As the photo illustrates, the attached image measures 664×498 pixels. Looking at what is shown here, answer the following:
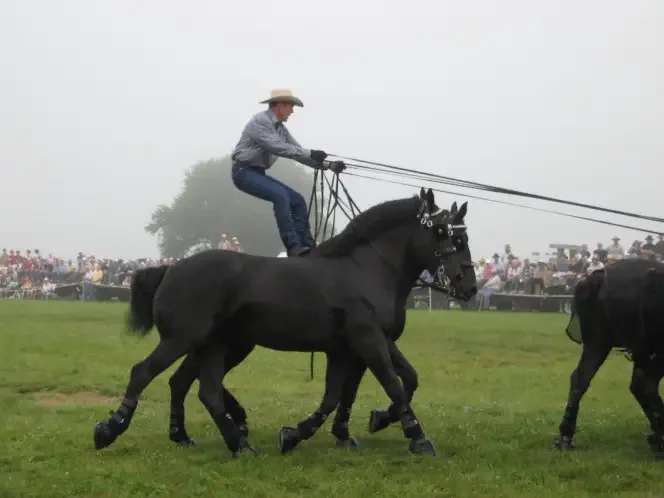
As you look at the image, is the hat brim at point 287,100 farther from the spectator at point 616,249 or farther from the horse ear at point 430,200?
the spectator at point 616,249

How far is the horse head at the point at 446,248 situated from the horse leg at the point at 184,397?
2.20 m

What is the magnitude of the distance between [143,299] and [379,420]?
279 cm

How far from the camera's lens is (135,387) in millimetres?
8094

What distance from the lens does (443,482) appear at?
677 centimetres

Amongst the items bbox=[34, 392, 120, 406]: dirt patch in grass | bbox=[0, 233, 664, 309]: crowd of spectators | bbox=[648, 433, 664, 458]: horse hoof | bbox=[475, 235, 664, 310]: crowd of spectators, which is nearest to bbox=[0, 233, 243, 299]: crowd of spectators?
bbox=[0, 233, 664, 309]: crowd of spectators

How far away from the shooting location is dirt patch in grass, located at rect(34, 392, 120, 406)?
472 inches

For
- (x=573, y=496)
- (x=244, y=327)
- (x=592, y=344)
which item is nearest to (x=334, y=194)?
(x=244, y=327)

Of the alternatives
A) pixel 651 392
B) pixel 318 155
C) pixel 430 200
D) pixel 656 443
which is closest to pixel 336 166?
pixel 318 155

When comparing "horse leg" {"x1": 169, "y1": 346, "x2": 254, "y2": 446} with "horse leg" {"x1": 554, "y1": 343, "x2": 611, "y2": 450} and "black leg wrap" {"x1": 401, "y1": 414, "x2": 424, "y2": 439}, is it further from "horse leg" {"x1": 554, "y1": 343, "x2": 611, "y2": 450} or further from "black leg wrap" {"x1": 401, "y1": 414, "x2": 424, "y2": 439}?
"horse leg" {"x1": 554, "y1": 343, "x2": 611, "y2": 450}

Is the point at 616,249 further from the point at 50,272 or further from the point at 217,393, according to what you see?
the point at 50,272

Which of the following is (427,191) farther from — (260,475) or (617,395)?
(617,395)

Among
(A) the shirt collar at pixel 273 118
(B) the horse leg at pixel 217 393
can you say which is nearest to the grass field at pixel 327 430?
(B) the horse leg at pixel 217 393

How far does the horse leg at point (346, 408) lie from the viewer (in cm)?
876

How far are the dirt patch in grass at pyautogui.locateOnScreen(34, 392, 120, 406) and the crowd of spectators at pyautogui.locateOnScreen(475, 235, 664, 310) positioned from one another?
16.4 m
